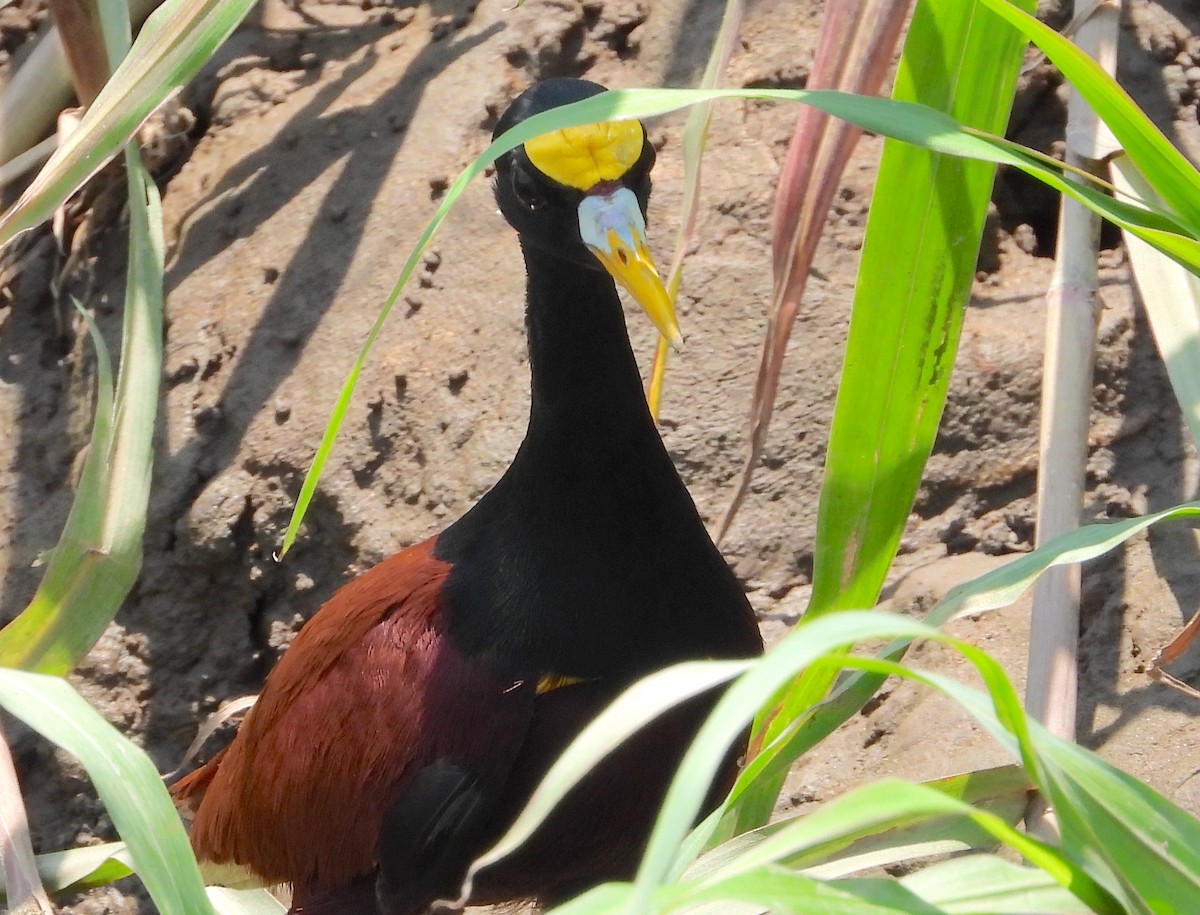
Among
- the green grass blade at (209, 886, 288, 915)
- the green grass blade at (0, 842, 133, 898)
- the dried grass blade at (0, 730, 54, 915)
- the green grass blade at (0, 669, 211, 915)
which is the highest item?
the green grass blade at (0, 669, 211, 915)

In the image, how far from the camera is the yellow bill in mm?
1096

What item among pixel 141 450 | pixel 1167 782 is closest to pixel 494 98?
pixel 141 450

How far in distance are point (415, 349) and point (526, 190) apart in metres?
0.86

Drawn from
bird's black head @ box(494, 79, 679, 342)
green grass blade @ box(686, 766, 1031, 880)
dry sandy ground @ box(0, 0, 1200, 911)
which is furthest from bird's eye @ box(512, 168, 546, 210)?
dry sandy ground @ box(0, 0, 1200, 911)

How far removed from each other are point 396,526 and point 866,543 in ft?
3.48

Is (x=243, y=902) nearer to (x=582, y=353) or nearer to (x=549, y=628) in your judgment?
(x=549, y=628)

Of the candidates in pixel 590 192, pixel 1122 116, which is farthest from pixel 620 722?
pixel 590 192

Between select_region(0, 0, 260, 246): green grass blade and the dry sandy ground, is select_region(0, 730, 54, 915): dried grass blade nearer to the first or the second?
select_region(0, 0, 260, 246): green grass blade

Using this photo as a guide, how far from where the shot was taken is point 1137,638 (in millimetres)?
1466

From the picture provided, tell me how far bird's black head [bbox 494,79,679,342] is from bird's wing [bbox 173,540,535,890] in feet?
1.31

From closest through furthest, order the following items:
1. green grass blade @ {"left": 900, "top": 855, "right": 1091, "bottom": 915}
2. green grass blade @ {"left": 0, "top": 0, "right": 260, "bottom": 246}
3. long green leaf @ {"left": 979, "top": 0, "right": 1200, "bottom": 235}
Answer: green grass blade @ {"left": 900, "top": 855, "right": 1091, "bottom": 915} → long green leaf @ {"left": 979, "top": 0, "right": 1200, "bottom": 235} → green grass blade @ {"left": 0, "top": 0, "right": 260, "bottom": 246}

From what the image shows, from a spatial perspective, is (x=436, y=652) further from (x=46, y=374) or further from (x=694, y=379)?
(x=46, y=374)

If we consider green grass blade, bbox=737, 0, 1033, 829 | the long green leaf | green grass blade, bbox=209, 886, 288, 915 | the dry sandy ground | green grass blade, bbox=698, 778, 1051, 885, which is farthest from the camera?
the dry sandy ground

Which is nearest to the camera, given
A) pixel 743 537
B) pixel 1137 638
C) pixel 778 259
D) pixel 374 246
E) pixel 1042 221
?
pixel 778 259
